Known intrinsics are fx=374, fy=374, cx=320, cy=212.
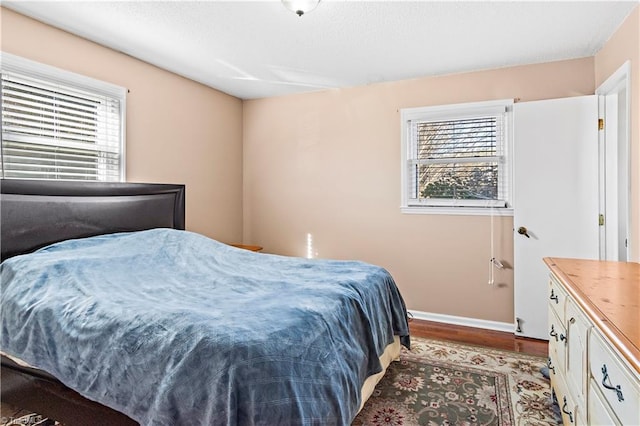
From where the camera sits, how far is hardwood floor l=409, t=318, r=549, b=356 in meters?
3.06

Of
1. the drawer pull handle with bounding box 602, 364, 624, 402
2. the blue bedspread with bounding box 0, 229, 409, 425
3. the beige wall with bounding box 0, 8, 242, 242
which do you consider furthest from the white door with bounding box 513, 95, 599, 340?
the beige wall with bounding box 0, 8, 242, 242

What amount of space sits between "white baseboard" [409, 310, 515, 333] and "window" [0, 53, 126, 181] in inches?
121

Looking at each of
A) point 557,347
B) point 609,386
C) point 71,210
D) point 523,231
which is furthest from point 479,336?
point 71,210

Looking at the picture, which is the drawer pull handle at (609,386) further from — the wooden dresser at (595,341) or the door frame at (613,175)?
the door frame at (613,175)

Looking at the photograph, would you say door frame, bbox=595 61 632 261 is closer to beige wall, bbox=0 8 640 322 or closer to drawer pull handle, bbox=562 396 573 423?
beige wall, bbox=0 8 640 322

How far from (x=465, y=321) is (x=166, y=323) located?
297cm

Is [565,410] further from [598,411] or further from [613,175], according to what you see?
[613,175]

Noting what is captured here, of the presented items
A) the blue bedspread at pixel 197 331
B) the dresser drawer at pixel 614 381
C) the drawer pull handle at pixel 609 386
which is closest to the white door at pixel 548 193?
the blue bedspread at pixel 197 331

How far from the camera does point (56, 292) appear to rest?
1935mm

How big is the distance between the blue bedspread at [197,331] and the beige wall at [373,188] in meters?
1.30

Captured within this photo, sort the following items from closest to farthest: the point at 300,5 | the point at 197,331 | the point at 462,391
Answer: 1. the point at 197,331
2. the point at 300,5
3. the point at 462,391

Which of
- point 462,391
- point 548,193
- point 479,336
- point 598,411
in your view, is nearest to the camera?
point 598,411

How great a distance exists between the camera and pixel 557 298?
1.98 m

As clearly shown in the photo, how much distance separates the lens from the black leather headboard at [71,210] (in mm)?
2275
